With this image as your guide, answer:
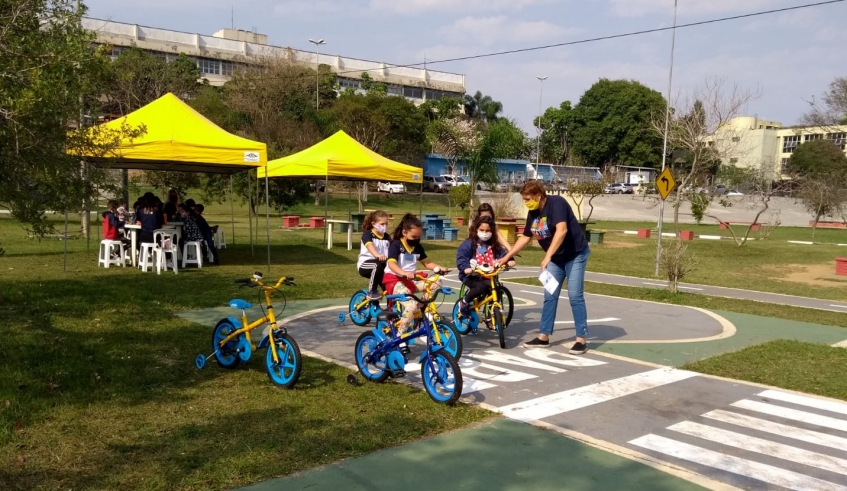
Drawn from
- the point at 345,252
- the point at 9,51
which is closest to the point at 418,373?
the point at 9,51

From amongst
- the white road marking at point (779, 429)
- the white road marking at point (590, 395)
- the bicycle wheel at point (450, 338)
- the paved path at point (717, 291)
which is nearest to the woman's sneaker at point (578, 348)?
the white road marking at point (590, 395)

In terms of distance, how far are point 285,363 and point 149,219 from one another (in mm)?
8676

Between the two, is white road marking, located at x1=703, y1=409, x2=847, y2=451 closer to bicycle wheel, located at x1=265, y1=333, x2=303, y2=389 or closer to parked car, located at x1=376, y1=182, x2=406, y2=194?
bicycle wheel, located at x1=265, y1=333, x2=303, y2=389

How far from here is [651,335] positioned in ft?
27.3

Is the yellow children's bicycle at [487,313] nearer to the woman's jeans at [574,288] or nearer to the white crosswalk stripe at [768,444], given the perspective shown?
the woman's jeans at [574,288]

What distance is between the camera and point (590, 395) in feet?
18.6

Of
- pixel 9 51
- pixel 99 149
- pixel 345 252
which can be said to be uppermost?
pixel 9 51

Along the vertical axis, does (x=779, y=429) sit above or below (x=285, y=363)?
below

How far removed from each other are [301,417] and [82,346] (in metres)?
3.07

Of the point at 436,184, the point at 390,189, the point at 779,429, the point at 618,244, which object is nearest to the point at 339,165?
the point at 779,429

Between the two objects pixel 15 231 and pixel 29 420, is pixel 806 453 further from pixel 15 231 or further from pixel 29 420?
pixel 15 231

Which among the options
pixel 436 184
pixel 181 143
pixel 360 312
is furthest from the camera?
pixel 436 184

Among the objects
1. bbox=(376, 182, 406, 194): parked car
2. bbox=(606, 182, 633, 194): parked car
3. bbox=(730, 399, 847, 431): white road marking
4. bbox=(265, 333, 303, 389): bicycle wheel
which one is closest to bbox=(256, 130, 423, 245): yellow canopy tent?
bbox=(265, 333, 303, 389): bicycle wheel

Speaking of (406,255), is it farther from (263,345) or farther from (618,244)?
(618,244)
